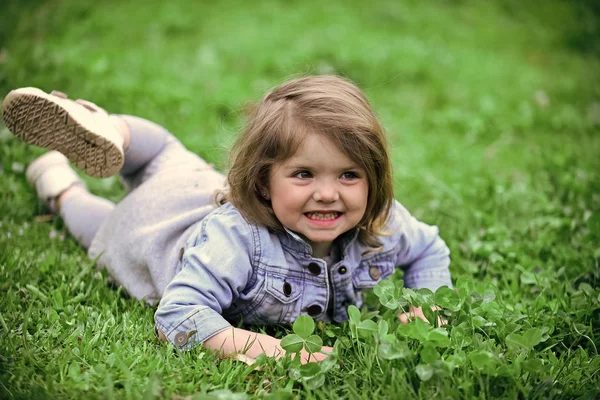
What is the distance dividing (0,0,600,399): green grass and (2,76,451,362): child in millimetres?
119

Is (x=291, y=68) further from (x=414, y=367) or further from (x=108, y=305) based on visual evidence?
(x=414, y=367)

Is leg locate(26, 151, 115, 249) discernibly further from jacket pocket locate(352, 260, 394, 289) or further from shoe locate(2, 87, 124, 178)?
jacket pocket locate(352, 260, 394, 289)

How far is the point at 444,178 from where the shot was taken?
3.92 meters

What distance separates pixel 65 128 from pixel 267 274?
945mm

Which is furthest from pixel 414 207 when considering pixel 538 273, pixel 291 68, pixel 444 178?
pixel 291 68

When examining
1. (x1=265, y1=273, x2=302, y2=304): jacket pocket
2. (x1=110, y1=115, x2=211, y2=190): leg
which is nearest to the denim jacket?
(x1=265, y1=273, x2=302, y2=304): jacket pocket

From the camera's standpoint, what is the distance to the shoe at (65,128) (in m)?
2.38

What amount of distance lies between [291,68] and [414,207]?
2.09 meters

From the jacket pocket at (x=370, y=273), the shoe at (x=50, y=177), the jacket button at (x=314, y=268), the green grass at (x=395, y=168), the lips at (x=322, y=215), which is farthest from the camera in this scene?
the shoe at (x=50, y=177)

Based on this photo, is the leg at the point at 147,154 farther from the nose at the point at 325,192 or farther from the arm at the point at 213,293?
the nose at the point at 325,192

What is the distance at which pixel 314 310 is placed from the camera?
238cm

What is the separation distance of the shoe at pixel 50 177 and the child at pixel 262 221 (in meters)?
0.45

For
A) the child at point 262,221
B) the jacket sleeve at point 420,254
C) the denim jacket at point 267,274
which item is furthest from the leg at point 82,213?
the jacket sleeve at point 420,254

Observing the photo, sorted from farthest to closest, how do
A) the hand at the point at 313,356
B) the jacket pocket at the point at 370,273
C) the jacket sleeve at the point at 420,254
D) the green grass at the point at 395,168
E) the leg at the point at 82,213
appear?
the leg at the point at 82,213, the jacket sleeve at the point at 420,254, the jacket pocket at the point at 370,273, the hand at the point at 313,356, the green grass at the point at 395,168
